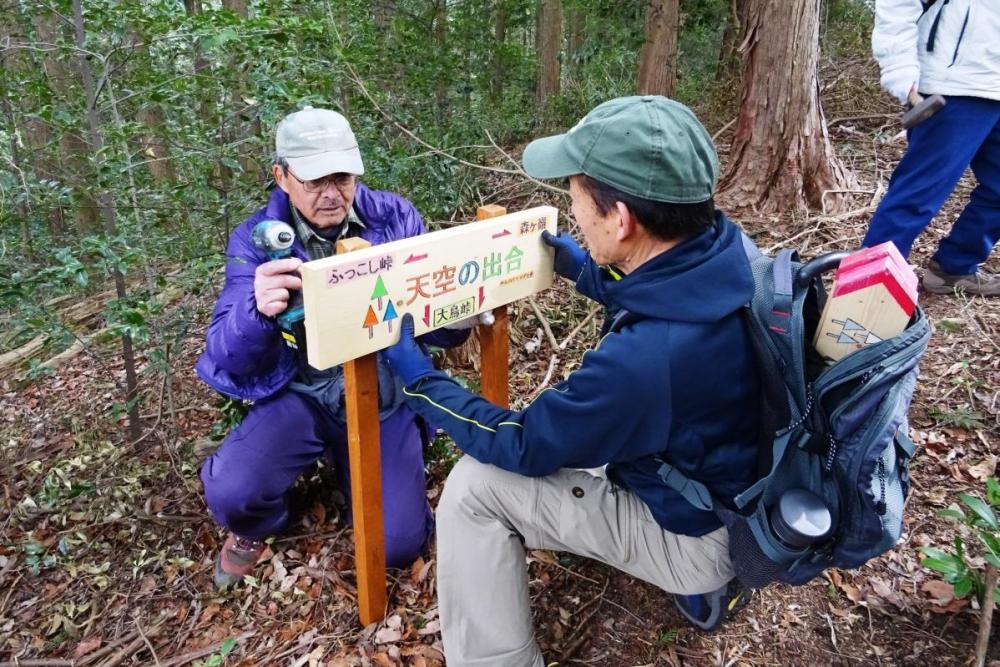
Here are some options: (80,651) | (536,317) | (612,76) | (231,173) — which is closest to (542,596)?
(80,651)

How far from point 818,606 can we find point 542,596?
0.98 metres

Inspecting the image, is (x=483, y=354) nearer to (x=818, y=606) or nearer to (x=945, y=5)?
(x=818, y=606)

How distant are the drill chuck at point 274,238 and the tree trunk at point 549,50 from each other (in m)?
7.99

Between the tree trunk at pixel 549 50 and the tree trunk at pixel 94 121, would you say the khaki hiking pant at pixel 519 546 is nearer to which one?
the tree trunk at pixel 94 121

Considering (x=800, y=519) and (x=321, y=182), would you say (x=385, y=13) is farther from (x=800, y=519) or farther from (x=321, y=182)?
(x=800, y=519)

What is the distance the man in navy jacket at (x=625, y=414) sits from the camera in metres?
1.56

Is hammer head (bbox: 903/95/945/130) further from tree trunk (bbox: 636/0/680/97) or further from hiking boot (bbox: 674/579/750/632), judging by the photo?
tree trunk (bbox: 636/0/680/97)

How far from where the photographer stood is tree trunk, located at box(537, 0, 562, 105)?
9445 millimetres

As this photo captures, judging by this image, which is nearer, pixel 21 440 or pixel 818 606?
pixel 818 606

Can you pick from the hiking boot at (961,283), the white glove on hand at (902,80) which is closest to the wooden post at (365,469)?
the white glove on hand at (902,80)

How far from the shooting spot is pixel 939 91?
10.5 feet

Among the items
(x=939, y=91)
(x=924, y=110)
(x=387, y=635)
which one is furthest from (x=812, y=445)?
(x=939, y=91)

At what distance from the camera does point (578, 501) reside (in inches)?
77.0

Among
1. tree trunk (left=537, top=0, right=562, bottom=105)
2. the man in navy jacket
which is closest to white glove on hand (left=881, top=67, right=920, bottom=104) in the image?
the man in navy jacket
